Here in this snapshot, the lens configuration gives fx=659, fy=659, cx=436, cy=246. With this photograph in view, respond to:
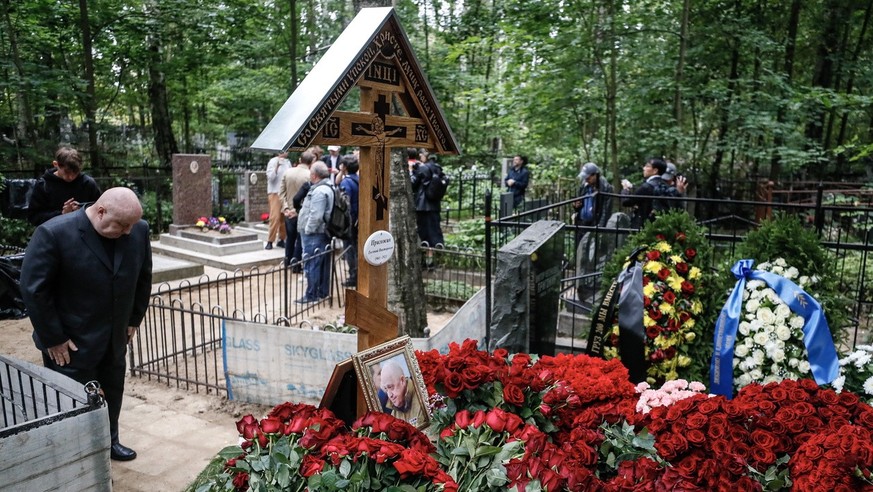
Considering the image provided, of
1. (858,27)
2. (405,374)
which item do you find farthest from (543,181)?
(405,374)

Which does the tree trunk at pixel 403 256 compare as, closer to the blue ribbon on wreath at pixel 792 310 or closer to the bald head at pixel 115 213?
the bald head at pixel 115 213

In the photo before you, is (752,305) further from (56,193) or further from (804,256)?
(56,193)

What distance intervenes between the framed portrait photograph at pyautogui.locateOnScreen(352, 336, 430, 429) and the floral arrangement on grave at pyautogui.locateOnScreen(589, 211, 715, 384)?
183 cm

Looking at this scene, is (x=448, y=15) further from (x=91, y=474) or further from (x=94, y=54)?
(x=91, y=474)

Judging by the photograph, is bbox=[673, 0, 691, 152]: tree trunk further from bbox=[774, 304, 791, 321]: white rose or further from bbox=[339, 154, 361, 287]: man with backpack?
bbox=[774, 304, 791, 321]: white rose

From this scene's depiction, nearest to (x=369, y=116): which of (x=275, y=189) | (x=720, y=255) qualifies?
(x=720, y=255)

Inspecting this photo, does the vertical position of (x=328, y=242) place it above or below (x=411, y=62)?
below

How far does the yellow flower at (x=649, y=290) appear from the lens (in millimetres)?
4480

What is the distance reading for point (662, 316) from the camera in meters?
4.46

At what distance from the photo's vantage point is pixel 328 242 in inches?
359

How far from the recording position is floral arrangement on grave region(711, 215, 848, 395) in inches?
165

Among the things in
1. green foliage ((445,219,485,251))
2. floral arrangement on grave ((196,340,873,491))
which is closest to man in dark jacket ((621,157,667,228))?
green foliage ((445,219,485,251))

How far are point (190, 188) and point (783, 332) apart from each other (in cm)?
1136

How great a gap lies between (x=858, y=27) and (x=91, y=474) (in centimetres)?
2474
